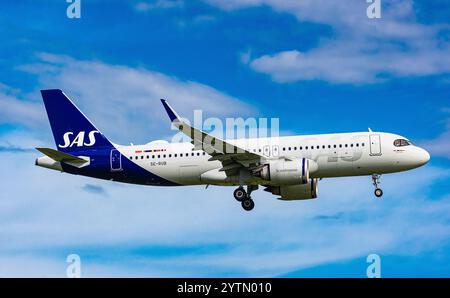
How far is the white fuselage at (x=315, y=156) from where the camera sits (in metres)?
63.4

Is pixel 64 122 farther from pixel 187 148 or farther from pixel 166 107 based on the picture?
pixel 166 107

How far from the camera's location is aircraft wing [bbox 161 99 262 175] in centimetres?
6028

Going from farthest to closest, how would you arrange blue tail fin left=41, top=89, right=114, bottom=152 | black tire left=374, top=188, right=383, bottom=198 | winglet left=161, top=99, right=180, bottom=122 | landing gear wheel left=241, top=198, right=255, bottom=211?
blue tail fin left=41, top=89, right=114, bottom=152, landing gear wheel left=241, top=198, right=255, bottom=211, black tire left=374, top=188, right=383, bottom=198, winglet left=161, top=99, right=180, bottom=122

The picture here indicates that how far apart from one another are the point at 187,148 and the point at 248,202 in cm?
623

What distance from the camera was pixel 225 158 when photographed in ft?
210

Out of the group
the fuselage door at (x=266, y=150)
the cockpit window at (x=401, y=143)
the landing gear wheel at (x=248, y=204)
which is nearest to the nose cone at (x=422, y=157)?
the cockpit window at (x=401, y=143)

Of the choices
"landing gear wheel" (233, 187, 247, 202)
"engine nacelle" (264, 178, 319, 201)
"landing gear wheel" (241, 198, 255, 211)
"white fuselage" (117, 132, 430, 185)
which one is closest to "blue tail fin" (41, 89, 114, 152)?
"white fuselage" (117, 132, 430, 185)

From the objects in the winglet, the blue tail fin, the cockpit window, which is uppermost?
the blue tail fin

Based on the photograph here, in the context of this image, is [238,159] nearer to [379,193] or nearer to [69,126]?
[379,193]

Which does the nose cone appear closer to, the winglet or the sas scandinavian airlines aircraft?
the sas scandinavian airlines aircraft

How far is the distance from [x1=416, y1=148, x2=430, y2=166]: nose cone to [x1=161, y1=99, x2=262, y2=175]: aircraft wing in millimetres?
11558

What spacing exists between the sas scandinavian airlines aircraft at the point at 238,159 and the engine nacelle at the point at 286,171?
71 millimetres

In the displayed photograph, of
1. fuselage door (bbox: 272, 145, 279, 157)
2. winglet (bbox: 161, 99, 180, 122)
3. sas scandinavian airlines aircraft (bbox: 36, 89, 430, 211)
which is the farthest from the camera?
fuselage door (bbox: 272, 145, 279, 157)

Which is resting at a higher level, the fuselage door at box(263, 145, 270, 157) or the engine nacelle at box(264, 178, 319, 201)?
the fuselage door at box(263, 145, 270, 157)
